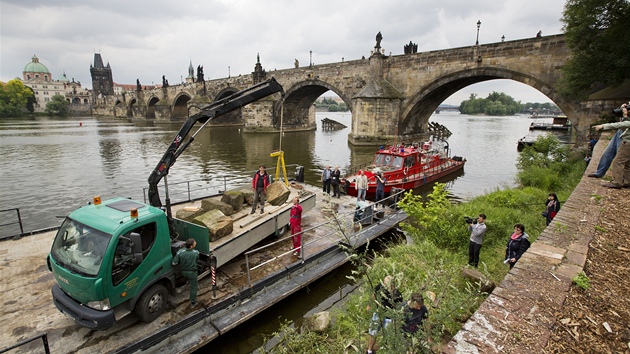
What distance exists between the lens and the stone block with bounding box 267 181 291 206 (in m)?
8.60

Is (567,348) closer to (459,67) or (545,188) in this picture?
(545,188)

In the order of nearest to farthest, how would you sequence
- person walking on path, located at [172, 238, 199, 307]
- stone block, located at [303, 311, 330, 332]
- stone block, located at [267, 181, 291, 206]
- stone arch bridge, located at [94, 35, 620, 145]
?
person walking on path, located at [172, 238, 199, 307], stone block, located at [303, 311, 330, 332], stone block, located at [267, 181, 291, 206], stone arch bridge, located at [94, 35, 620, 145]

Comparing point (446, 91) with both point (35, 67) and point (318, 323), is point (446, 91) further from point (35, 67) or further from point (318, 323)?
point (35, 67)

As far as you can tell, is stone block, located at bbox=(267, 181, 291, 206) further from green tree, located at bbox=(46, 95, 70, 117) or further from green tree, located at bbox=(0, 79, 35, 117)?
green tree, located at bbox=(46, 95, 70, 117)

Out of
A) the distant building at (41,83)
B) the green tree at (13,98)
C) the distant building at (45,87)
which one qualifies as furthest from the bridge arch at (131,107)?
the distant building at (41,83)

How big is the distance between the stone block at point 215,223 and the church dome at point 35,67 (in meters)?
185

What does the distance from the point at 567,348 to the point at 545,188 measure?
43.7 feet

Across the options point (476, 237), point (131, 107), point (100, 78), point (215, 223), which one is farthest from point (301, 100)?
point (100, 78)

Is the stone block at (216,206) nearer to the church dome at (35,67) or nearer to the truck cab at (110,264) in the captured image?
the truck cab at (110,264)

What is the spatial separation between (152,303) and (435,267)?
189 inches

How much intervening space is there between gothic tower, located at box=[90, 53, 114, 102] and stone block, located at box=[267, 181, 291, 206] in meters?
149

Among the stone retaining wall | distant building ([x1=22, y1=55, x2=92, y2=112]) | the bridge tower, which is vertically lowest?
the stone retaining wall

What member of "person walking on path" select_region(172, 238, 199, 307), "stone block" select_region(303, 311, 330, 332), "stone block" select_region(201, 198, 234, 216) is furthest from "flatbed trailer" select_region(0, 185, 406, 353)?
"stone block" select_region(303, 311, 330, 332)

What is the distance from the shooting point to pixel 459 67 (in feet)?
89.5
